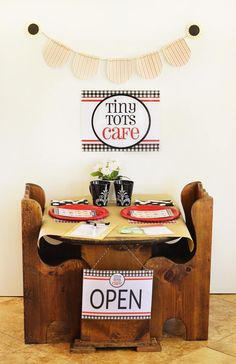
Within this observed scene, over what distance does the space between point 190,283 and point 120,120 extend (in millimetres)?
1101

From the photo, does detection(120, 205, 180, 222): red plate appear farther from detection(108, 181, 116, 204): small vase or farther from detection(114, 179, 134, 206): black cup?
detection(108, 181, 116, 204): small vase

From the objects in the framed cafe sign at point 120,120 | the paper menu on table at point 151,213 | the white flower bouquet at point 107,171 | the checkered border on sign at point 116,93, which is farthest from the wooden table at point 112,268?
the checkered border on sign at point 116,93

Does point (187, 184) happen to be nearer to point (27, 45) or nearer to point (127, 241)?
point (127, 241)

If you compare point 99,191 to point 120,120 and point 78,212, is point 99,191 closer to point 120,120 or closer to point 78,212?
point 78,212

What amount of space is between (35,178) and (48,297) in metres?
0.88

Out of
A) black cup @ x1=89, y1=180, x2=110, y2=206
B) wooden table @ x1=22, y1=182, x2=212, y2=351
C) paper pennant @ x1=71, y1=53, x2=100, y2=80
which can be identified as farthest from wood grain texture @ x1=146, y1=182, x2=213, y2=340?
paper pennant @ x1=71, y1=53, x2=100, y2=80

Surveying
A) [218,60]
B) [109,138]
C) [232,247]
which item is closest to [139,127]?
[109,138]

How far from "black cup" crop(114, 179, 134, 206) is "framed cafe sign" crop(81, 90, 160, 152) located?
33 cm

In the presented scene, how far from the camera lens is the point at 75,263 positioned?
2.92 metres

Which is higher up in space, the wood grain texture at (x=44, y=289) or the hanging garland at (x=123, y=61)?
the hanging garland at (x=123, y=61)

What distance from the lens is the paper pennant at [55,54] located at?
3.42 m

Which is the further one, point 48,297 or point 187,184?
point 187,184

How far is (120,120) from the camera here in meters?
3.50

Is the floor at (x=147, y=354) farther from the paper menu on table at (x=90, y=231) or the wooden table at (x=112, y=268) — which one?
the paper menu on table at (x=90, y=231)
